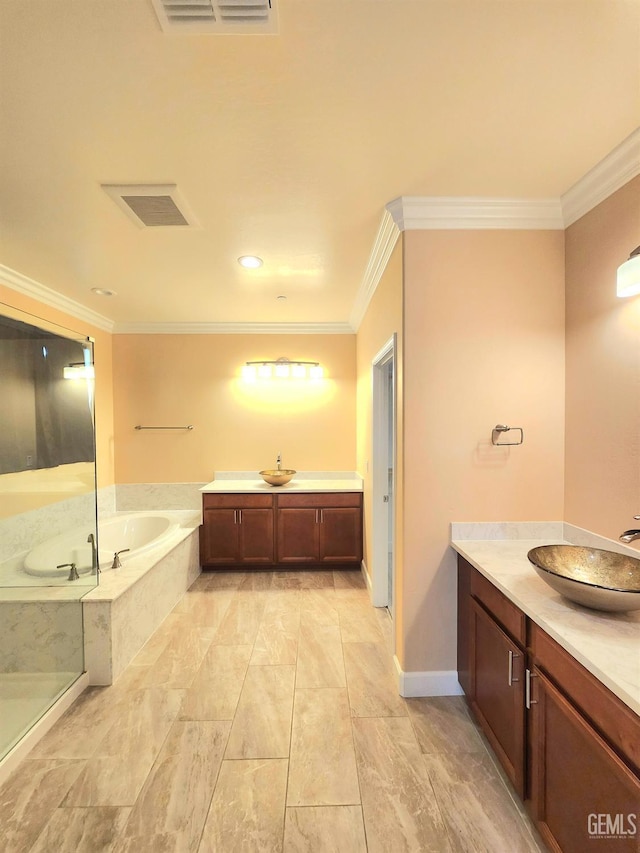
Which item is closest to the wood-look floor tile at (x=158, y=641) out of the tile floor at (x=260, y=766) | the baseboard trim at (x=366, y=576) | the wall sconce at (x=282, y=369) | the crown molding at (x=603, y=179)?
the tile floor at (x=260, y=766)

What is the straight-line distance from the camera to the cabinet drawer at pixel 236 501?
3.69 metres

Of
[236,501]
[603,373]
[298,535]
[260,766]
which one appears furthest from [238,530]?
[603,373]

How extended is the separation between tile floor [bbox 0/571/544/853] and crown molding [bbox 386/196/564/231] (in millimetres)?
2602

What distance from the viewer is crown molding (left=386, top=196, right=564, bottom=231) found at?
1.86m

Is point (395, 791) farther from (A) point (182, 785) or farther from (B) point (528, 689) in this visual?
(A) point (182, 785)

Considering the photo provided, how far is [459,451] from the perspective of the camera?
1.95 metres

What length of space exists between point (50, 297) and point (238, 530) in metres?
2.74

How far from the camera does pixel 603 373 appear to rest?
5.51ft

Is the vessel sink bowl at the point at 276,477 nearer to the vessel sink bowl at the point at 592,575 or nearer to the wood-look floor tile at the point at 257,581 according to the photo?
the wood-look floor tile at the point at 257,581

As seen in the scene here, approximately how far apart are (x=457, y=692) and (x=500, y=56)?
2804mm

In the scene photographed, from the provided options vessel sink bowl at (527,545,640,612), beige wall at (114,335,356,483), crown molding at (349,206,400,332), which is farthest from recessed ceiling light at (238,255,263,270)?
vessel sink bowl at (527,545,640,612)

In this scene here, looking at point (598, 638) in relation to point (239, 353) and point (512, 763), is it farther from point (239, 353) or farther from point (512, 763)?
point (239, 353)

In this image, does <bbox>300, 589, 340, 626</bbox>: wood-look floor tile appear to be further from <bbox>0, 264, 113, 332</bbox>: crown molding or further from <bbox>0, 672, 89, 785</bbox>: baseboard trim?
<bbox>0, 264, 113, 332</bbox>: crown molding

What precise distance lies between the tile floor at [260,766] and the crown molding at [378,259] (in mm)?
2610
